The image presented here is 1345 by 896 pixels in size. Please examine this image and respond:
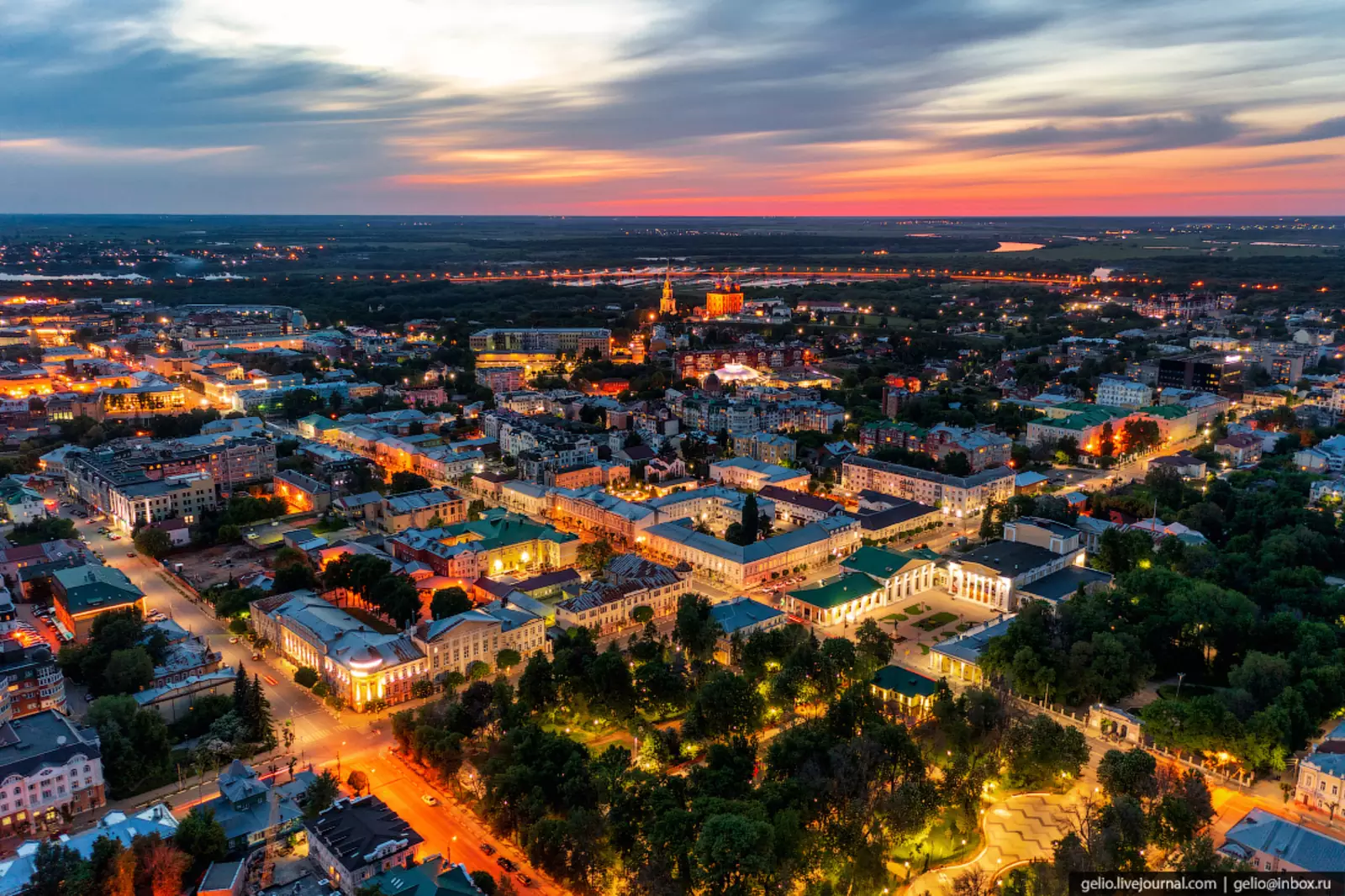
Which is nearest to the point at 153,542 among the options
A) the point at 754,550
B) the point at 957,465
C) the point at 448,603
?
the point at 448,603

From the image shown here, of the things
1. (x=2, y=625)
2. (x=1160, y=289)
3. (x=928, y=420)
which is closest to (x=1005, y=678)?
(x=2, y=625)

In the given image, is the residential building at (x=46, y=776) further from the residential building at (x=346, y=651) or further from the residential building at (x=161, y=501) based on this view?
the residential building at (x=161, y=501)

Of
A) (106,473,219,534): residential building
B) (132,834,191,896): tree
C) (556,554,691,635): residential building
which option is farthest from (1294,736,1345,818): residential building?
(106,473,219,534): residential building

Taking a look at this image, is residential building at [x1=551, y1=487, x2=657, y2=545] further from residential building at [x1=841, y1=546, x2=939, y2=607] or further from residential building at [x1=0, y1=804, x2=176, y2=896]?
residential building at [x1=0, y1=804, x2=176, y2=896]

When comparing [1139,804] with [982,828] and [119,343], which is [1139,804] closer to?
[982,828]

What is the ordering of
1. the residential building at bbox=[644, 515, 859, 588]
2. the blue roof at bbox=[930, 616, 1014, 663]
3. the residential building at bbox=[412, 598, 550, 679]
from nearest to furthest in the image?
the residential building at bbox=[412, 598, 550, 679] < the blue roof at bbox=[930, 616, 1014, 663] < the residential building at bbox=[644, 515, 859, 588]

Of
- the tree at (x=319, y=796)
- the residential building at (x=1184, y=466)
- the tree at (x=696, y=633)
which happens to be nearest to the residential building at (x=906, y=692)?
the tree at (x=696, y=633)
